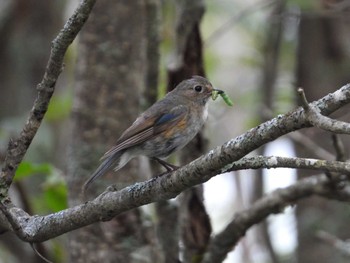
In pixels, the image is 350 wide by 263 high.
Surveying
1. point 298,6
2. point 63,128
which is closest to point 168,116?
point 298,6

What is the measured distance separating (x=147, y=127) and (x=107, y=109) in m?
0.92

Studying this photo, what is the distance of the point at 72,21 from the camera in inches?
140

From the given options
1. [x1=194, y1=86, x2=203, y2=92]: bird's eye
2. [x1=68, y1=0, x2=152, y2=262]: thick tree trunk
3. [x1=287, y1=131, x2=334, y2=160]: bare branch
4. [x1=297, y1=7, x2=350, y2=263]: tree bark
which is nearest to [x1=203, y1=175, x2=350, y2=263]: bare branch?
[x1=287, y1=131, x2=334, y2=160]: bare branch

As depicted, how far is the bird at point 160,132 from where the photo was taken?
4.84m

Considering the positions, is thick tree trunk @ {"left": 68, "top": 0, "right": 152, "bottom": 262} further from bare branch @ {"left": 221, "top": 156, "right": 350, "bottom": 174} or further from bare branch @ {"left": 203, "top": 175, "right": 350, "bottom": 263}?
bare branch @ {"left": 221, "top": 156, "right": 350, "bottom": 174}

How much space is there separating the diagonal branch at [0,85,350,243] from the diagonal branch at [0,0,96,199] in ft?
0.71

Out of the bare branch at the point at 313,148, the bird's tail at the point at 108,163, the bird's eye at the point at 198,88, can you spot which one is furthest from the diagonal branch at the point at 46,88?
the bare branch at the point at 313,148

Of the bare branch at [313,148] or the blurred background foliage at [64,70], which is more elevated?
the blurred background foliage at [64,70]

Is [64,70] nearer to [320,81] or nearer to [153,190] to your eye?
[320,81]

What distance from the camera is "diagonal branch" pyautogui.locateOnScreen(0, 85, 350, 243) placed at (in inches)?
124

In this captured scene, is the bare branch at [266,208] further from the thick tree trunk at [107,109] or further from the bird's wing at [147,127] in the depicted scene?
the bird's wing at [147,127]

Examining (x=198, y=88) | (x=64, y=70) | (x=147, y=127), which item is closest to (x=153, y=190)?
(x=147, y=127)

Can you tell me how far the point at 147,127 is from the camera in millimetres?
4980

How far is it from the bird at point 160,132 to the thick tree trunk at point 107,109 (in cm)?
56
